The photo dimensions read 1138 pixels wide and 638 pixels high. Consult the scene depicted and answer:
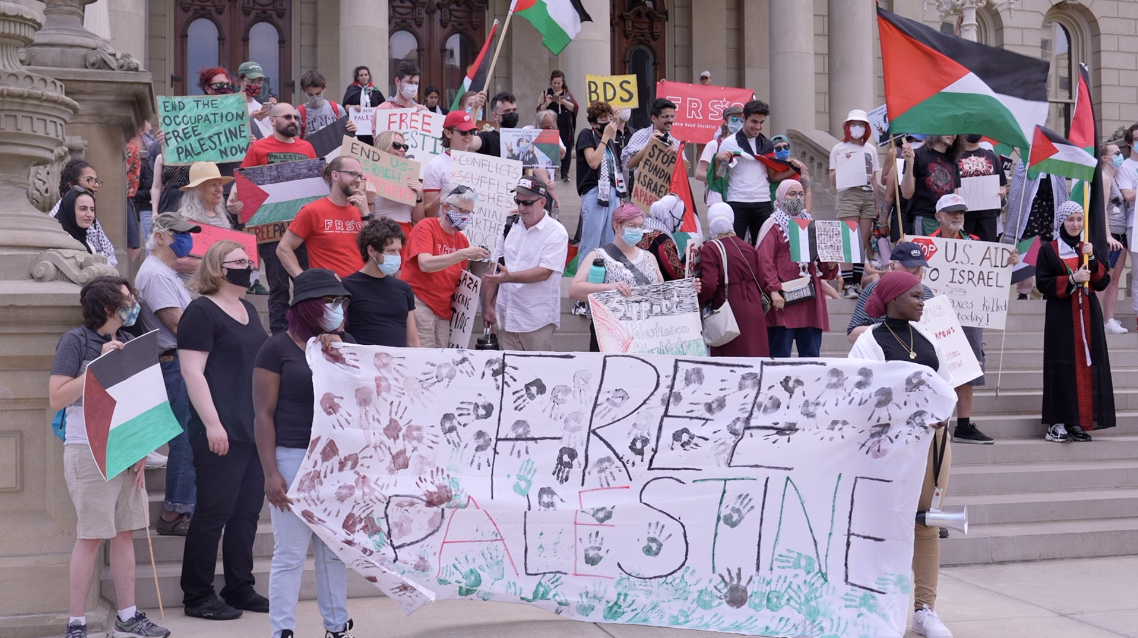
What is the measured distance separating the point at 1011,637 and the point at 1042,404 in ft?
15.8

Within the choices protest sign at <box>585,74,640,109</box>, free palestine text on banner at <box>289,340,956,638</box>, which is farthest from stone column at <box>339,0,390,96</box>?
free palestine text on banner at <box>289,340,956,638</box>

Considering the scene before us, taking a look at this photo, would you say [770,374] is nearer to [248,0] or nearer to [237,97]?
[237,97]

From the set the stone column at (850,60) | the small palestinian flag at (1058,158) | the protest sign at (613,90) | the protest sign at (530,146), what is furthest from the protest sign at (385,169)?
the stone column at (850,60)

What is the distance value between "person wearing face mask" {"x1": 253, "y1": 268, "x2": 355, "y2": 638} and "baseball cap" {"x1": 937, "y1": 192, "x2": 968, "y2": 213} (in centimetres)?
690

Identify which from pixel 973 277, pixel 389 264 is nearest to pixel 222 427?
pixel 389 264

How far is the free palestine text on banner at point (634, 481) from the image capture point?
5926 millimetres

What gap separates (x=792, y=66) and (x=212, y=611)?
18216 millimetres

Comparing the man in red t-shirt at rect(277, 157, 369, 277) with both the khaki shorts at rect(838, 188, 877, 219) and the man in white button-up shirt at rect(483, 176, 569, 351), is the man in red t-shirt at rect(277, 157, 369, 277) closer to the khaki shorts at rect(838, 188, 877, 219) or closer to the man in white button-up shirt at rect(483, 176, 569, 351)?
the man in white button-up shirt at rect(483, 176, 569, 351)

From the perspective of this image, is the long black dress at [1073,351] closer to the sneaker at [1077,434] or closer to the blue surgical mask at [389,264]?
the sneaker at [1077,434]

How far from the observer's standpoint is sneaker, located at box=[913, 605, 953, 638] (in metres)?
6.22

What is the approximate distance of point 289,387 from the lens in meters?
5.65

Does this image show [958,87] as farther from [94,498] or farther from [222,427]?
[94,498]

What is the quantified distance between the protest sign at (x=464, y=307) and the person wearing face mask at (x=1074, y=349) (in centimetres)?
526

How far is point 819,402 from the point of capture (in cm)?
620
